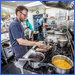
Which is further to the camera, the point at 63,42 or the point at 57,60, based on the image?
the point at 63,42

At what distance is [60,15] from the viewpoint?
344 cm

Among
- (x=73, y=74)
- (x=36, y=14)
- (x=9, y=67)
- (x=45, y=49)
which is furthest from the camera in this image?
(x=36, y=14)

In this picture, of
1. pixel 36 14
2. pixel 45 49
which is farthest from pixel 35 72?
pixel 36 14

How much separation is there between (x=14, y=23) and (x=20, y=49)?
534 mm

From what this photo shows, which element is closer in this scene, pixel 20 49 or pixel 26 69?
pixel 26 69

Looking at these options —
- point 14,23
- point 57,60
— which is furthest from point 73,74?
point 14,23

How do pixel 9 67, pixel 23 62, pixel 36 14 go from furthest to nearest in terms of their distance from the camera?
1. pixel 36 14
2. pixel 9 67
3. pixel 23 62

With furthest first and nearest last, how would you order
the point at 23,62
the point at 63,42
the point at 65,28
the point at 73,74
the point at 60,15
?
the point at 60,15, the point at 65,28, the point at 63,42, the point at 23,62, the point at 73,74

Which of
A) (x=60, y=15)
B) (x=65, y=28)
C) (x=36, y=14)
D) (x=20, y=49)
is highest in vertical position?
(x=36, y=14)

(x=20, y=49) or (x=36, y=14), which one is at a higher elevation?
(x=36, y=14)

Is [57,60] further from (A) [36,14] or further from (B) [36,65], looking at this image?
(A) [36,14]

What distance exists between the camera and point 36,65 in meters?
0.79

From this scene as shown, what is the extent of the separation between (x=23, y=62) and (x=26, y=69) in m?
0.15

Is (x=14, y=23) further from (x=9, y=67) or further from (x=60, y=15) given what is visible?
(x=60, y=15)
